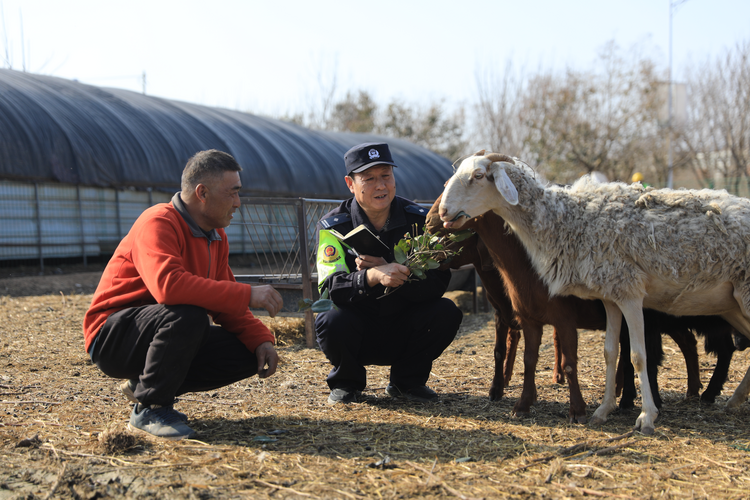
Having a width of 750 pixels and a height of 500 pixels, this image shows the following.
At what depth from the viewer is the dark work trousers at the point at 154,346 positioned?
3.20 meters

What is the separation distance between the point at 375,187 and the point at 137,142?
1218cm

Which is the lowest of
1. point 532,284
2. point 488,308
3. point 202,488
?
point 488,308

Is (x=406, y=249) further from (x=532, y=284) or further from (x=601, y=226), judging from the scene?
(x=601, y=226)

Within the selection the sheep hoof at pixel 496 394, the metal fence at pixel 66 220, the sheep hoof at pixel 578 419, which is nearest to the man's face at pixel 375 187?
the sheep hoof at pixel 496 394

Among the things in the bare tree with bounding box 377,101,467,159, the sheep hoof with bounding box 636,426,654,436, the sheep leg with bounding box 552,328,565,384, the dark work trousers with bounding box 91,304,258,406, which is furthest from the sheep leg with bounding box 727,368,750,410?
the bare tree with bounding box 377,101,467,159

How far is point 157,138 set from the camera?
15234 millimetres

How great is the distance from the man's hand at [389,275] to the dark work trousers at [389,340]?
0.39m

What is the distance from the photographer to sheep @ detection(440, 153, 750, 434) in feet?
11.7

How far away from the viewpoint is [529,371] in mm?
3979

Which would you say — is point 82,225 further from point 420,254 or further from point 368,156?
point 420,254

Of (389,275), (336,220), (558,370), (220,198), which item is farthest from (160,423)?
(558,370)

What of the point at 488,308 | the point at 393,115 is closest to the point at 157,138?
the point at 488,308

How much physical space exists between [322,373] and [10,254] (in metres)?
10.5

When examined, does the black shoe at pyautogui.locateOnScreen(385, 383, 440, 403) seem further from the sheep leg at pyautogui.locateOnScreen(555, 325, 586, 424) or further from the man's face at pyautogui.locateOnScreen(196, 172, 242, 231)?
the man's face at pyautogui.locateOnScreen(196, 172, 242, 231)
